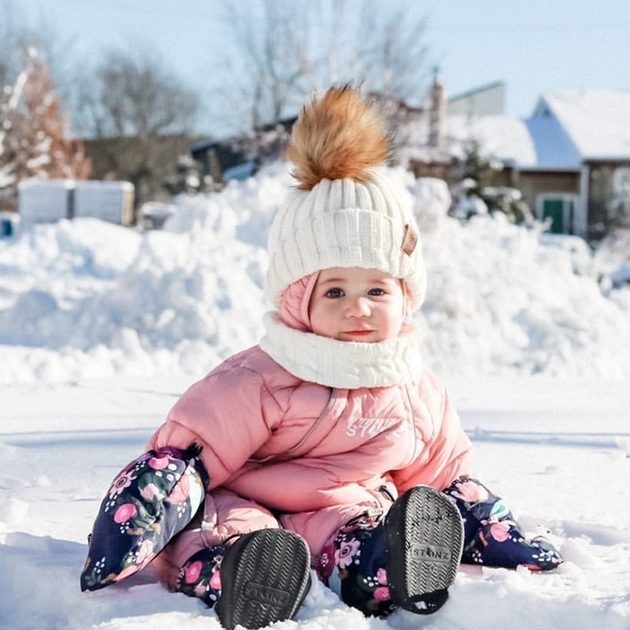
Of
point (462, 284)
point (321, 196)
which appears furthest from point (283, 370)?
point (462, 284)

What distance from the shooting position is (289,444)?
2.19 metres

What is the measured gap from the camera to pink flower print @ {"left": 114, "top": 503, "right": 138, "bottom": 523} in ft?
6.28

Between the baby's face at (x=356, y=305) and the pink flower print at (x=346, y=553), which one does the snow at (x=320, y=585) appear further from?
the baby's face at (x=356, y=305)

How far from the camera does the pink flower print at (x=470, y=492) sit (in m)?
2.20

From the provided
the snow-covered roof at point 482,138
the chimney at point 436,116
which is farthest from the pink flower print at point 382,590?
the chimney at point 436,116

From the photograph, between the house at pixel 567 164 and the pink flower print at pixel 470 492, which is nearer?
the pink flower print at pixel 470 492

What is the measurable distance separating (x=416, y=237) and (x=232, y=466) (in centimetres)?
65

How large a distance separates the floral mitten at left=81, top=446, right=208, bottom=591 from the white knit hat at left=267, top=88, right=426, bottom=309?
515mm

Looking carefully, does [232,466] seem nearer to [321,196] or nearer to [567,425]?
[321,196]

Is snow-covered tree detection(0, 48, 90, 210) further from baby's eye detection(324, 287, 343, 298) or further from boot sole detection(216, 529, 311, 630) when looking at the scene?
boot sole detection(216, 529, 311, 630)

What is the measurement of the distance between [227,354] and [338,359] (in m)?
4.69

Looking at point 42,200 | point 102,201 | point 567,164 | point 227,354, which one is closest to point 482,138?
point 567,164

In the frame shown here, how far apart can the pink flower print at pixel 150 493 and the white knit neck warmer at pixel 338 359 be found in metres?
0.39

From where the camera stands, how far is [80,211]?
53.7 feet
